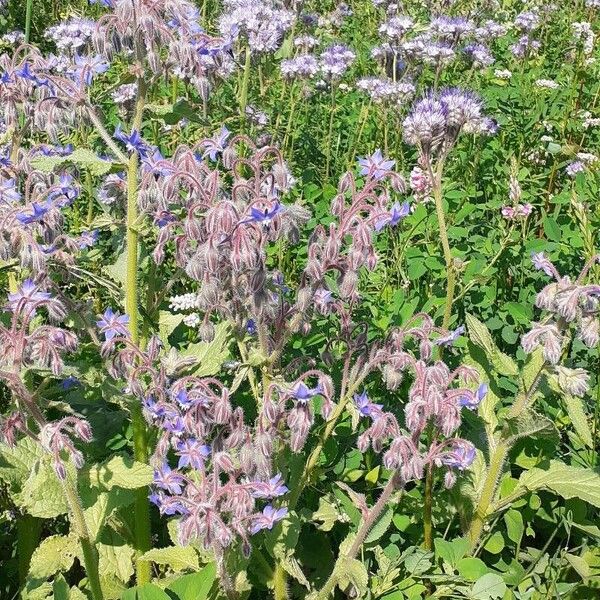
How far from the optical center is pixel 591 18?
25.2 feet

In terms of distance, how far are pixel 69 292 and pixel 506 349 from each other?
1.93 meters

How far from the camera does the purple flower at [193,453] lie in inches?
74.9

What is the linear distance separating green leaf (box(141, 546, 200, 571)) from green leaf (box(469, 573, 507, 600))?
746mm

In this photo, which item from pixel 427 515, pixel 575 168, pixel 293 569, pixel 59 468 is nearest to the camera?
pixel 59 468

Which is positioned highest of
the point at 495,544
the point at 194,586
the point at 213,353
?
the point at 213,353

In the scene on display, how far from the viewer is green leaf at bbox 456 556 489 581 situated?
2.23 m

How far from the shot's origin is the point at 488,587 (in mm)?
2131

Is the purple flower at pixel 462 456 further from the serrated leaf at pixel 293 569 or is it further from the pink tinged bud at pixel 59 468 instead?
the pink tinged bud at pixel 59 468

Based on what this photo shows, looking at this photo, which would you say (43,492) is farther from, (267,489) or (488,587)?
(488,587)

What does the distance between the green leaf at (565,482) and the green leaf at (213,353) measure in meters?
0.94

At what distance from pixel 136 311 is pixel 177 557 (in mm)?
682

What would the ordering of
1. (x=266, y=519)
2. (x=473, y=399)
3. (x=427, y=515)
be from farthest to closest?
(x=427, y=515) → (x=473, y=399) → (x=266, y=519)

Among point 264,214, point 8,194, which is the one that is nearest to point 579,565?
point 264,214

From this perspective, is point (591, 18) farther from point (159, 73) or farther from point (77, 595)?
point (77, 595)
